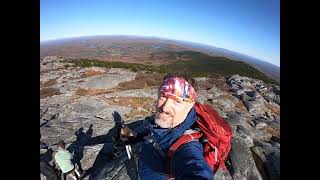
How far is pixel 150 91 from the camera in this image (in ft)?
74.2

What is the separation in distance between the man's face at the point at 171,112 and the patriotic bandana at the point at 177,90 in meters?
0.05

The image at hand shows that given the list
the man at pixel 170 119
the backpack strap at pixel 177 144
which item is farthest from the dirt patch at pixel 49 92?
the backpack strap at pixel 177 144

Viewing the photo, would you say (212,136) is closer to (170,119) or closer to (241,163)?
(170,119)

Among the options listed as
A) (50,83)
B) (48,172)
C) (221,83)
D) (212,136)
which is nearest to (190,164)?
(212,136)

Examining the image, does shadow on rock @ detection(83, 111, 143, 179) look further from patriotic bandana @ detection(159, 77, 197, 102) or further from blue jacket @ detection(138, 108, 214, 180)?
patriotic bandana @ detection(159, 77, 197, 102)

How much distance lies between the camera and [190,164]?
2322mm

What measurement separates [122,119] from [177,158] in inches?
543

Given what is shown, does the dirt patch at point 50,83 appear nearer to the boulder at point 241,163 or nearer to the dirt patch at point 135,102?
the dirt patch at point 135,102

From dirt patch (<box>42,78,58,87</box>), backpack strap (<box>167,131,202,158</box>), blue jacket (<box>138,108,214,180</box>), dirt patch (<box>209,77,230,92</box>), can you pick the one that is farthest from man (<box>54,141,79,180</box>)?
dirt patch (<box>209,77,230,92</box>)

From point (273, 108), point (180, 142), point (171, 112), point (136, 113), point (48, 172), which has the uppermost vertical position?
point (171, 112)

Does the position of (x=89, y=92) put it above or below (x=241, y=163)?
above

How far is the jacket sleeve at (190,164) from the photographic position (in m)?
2.18

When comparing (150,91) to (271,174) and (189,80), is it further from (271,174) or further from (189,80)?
(189,80)
